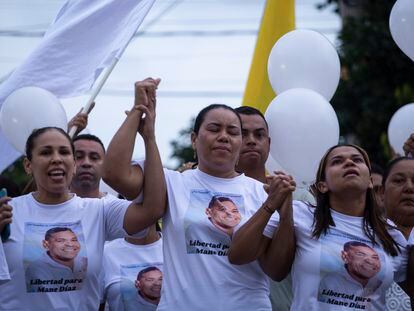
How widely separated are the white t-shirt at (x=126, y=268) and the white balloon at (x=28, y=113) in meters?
0.99

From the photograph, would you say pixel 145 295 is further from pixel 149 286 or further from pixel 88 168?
pixel 88 168

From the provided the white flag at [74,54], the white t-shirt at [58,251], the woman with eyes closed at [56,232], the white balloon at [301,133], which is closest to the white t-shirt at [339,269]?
the woman with eyes closed at [56,232]

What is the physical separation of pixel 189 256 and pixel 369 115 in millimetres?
12757

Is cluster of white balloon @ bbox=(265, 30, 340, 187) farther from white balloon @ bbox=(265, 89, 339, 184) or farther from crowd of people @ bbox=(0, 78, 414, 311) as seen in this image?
crowd of people @ bbox=(0, 78, 414, 311)

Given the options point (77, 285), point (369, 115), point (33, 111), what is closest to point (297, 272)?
point (77, 285)

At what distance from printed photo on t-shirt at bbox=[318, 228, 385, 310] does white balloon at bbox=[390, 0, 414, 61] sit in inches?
88.3

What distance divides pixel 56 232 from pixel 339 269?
5.13ft

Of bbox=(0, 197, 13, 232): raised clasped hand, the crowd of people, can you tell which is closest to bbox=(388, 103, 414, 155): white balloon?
the crowd of people

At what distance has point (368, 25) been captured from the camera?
1811cm

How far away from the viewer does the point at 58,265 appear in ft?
19.3

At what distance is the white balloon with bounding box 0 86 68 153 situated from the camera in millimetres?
7270

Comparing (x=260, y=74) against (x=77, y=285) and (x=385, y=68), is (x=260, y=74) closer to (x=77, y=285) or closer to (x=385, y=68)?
(x=77, y=285)

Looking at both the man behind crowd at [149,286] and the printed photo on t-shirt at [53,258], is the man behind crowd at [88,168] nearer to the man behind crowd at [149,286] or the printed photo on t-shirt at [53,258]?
the man behind crowd at [149,286]

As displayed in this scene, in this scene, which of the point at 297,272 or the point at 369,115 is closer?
the point at 297,272
